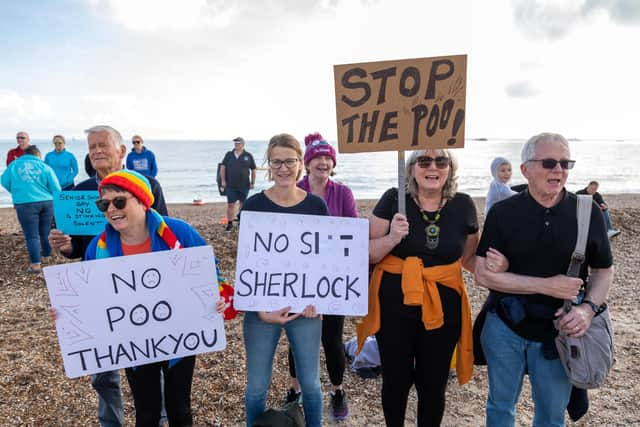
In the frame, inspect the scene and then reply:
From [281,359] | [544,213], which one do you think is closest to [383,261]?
[544,213]

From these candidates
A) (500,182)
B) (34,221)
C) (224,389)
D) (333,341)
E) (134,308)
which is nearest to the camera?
(134,308)

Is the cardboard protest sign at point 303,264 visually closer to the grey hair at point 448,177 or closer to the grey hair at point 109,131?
the grey hair at point 448,177

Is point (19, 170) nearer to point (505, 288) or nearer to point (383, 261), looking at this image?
point (383, 261)

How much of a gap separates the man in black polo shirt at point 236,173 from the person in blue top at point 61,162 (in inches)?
142

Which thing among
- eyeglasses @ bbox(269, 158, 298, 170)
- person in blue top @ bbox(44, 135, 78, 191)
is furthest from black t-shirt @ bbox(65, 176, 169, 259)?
person in blue top @ bbox(44, 135, 78, 191)

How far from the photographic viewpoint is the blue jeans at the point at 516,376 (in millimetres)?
2365

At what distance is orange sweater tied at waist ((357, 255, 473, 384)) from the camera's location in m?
2.46

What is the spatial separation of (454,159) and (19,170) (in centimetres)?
736

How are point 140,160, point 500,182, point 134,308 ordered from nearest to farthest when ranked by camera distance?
point 134,308 → point 500,182 → point 140,160

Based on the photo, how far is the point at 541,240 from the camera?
229 centimetres

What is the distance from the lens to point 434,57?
7.88 feet

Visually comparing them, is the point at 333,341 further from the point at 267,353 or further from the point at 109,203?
the point at 109,203

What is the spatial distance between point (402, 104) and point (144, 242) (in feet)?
6.22

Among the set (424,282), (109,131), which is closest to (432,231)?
(424,282)
